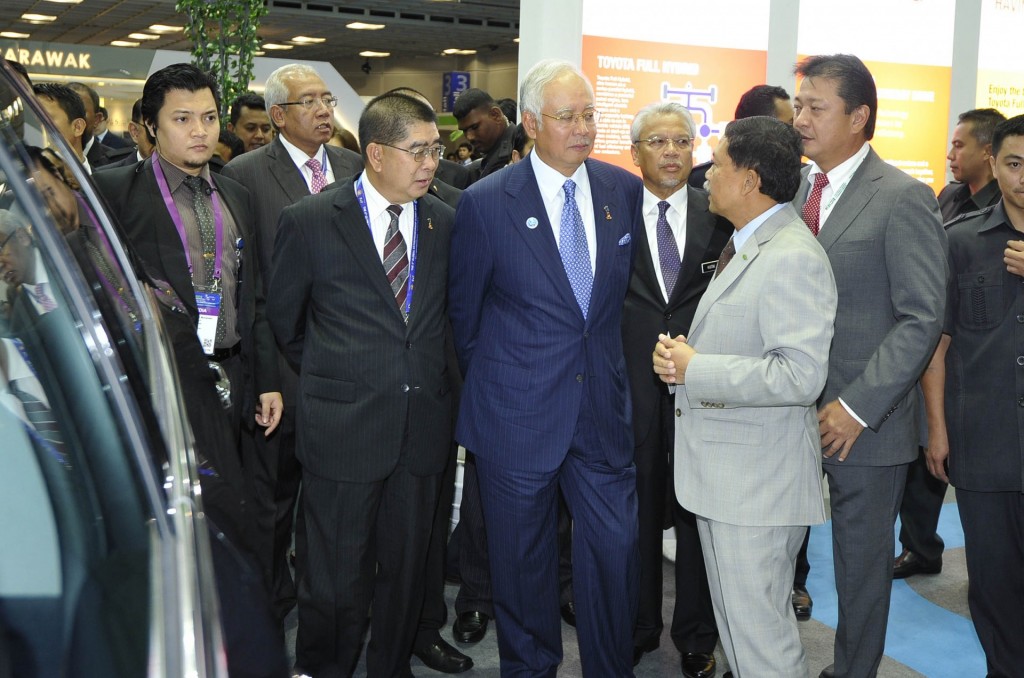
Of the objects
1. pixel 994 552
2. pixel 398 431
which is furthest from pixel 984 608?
pixel 398 431

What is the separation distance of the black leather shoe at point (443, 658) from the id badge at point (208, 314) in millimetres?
1183

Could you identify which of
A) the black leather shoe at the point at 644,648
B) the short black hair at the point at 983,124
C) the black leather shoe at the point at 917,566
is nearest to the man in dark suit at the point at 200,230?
the black leather shoe at the point at 644,648

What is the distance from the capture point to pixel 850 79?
2621 millimetres

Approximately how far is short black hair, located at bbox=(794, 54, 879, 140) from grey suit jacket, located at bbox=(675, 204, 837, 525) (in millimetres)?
491

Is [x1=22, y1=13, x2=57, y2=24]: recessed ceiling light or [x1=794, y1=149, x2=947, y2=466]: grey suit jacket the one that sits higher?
[x1=22, y1=13, x2=57, y2=24]: recessed ceiling light

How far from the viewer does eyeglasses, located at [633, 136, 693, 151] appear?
124 inches

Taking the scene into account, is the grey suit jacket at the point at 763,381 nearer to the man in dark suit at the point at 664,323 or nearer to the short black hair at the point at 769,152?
the short black hair at the point at 769,152

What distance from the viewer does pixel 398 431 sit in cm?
269

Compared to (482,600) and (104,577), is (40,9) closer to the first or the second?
(482,600)

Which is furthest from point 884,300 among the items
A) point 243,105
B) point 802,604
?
point 243,105

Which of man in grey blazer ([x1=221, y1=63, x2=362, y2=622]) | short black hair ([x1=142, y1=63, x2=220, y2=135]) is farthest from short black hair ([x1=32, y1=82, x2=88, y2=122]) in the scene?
short black hair ([x1=142, y1=63, x2=220, y2=135])

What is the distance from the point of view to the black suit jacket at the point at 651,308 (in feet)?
10.1

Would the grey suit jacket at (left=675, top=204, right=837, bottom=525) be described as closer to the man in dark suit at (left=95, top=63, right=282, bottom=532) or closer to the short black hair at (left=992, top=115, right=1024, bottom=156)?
the short black hair at (left=992, top=115, right=1024, bottom=156)

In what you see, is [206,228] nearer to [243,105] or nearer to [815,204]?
[815,204]
